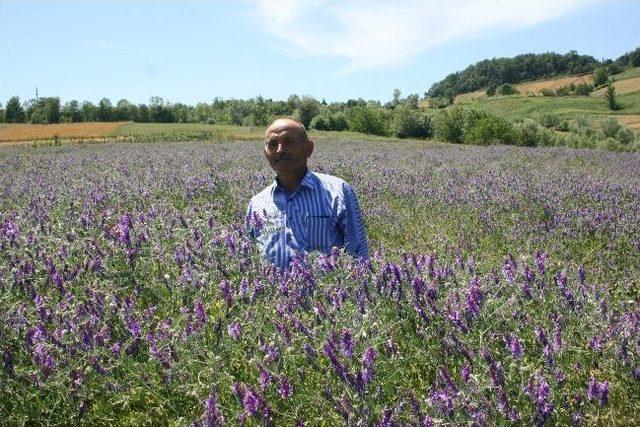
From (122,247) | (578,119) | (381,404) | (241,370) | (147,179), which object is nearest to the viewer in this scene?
(381,404)

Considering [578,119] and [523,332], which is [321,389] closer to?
[523,332]

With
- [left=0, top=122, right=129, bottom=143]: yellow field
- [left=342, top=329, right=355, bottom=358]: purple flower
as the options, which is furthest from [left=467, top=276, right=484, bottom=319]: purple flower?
[left=0, top=122, right=129, bottom=143]: yellow field

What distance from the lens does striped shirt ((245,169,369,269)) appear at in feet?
13.0

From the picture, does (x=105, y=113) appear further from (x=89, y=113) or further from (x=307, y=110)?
(x=307, y=110)

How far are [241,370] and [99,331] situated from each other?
0.62 metres

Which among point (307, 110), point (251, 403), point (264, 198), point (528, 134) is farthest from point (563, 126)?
point (251, 403)

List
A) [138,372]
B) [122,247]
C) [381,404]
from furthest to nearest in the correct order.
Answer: [122,247] < [138,372] < [381,404]

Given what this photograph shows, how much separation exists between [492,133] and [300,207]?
110 ft

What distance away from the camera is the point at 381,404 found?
6.51 ft

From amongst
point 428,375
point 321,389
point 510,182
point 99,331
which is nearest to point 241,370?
point 321,389

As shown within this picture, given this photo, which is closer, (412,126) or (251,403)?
(251,403)

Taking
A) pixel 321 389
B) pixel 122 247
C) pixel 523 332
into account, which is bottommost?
pixel 321 389

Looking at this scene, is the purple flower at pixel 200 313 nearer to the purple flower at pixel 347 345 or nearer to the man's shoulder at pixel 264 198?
the purple flower at pixel 347 345

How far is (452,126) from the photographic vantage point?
42.8 meters
